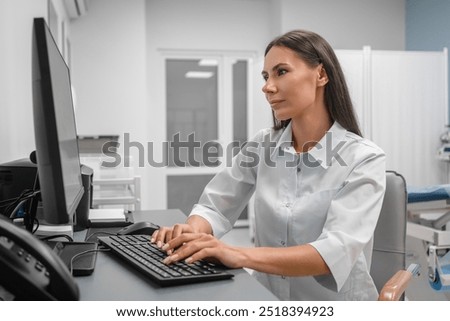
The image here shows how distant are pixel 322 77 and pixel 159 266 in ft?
2.20

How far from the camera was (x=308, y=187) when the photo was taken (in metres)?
1.25

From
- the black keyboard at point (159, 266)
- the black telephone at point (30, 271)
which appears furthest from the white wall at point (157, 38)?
the black telephone at point (30, 271)

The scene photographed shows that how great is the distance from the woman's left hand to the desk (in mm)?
24

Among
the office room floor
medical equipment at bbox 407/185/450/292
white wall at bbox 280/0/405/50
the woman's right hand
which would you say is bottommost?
the office room floor

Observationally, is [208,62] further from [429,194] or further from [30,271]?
[30,271]

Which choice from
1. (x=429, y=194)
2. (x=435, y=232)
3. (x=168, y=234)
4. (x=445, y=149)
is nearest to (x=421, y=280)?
(x=435, y=232)

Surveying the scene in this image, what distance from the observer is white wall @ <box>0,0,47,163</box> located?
1.53 meters

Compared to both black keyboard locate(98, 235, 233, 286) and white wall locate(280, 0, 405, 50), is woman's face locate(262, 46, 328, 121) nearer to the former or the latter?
black keyboard locate(98, 235, 233, 286)

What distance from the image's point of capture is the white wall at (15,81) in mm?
1534

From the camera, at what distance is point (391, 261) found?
129 cm

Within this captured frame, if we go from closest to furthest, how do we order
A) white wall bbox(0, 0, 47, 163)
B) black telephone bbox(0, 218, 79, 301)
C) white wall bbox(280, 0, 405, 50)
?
1. black telephone bbox(0, 218, 79, 301)
2. white wall bbox(0, 0, 47, 163)
3. white wall bbox(280, 0, 405, 50)

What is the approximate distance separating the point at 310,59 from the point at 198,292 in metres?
0.70

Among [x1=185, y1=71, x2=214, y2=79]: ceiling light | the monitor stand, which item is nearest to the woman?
the monitor stand

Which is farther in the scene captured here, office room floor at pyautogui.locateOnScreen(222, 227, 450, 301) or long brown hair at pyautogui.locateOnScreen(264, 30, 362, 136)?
office room floor at pyautogui.locateOnScreen(222, 227, 450, 301)
